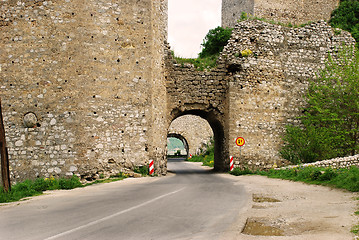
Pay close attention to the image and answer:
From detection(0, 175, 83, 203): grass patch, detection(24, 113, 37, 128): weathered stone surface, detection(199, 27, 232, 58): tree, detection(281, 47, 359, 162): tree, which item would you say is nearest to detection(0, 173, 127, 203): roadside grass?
detection(0, 175, 83, 203): grass patch

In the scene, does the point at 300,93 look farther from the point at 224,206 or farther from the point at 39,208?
the point at 39,208

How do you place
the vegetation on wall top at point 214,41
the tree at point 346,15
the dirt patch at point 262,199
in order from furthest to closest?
1. the tree at point 346,15
2. the vegetation on wall top at point 214,41
3. the dirt patch at point 262,199

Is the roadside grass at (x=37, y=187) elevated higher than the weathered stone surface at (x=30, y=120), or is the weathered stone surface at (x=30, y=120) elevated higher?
the weathered stone surface at (x=30, y=120)

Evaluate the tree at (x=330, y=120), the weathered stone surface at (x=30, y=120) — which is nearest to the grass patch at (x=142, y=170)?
the weathered stone surface at (x=30, y=120)

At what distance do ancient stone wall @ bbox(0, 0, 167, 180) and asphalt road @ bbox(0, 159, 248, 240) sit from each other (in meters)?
5.59

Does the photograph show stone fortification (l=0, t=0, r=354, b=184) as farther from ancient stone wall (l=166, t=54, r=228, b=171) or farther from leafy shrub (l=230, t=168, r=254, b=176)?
leafy shrub (l=230, t=168, r=254, b=176)

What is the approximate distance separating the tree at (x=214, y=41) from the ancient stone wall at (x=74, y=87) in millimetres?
12159

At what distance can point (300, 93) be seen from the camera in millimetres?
18609

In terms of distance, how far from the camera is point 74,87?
14.1 meters

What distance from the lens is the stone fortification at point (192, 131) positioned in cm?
3878

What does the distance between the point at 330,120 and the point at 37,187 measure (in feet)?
45.4

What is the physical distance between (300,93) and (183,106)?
21.5 ft

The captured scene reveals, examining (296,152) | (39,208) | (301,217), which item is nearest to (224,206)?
(301,217)

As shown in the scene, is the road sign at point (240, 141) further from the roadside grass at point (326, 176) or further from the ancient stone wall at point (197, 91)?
the roadside grass at point (326, 176)
